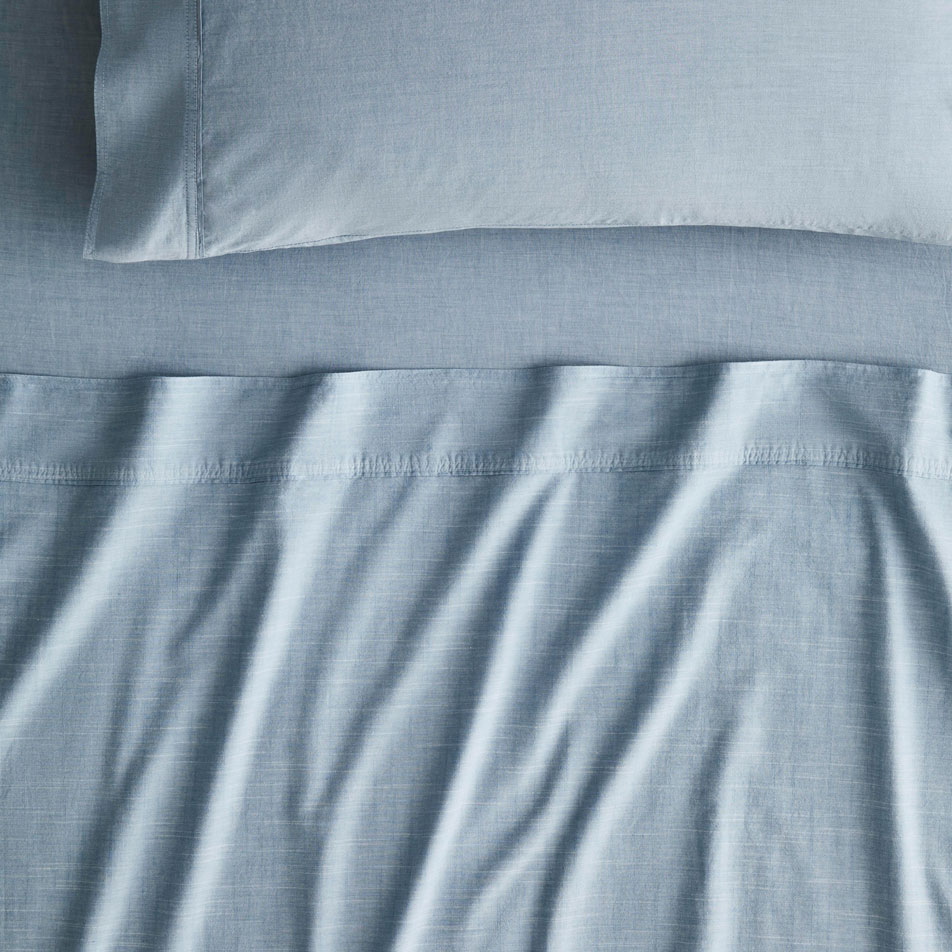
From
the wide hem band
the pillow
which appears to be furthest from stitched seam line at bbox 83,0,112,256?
the wide hem band

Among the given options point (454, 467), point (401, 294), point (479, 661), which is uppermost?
point (401, 294)

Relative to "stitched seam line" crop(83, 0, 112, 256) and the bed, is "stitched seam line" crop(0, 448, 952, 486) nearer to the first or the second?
the bed

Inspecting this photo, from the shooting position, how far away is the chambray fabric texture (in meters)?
0.72

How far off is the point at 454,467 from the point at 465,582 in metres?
0.10

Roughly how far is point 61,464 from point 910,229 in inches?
28.0

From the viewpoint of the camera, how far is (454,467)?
803 millimetres

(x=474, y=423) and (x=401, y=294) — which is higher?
(x=401, y=294)

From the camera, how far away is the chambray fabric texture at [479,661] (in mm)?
719

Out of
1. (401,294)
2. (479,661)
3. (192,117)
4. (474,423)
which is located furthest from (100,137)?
(479,661)

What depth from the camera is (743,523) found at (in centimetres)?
79

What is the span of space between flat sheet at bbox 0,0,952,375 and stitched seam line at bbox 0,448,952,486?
0.29 feet

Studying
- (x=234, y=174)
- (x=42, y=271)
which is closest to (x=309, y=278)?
(x=234, y=174)

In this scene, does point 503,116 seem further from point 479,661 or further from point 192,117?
point 479,661

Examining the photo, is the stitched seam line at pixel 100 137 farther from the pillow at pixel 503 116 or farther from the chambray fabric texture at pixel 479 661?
the chambray fabric texture at pixel 479 661
